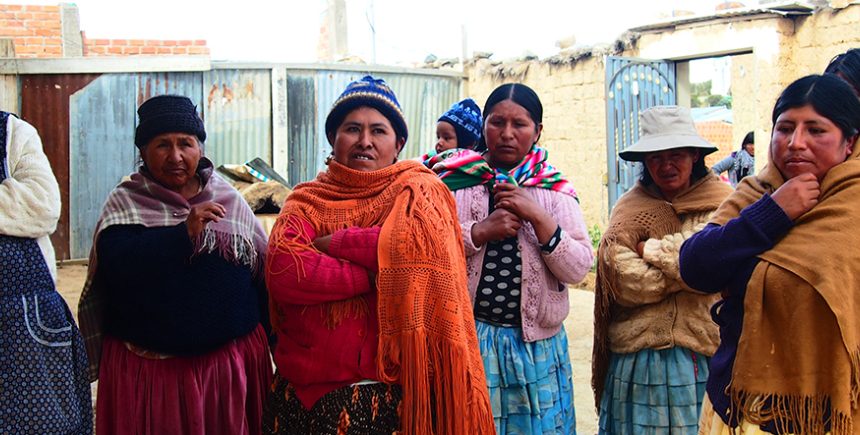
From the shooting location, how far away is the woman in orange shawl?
2270mm

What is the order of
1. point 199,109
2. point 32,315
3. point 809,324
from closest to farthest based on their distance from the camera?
point 809,324 → point 32,315 → point 199,109

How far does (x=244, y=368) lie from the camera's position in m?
2.96

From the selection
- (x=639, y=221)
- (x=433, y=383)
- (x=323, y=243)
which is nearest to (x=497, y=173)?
(x=639, y=221)

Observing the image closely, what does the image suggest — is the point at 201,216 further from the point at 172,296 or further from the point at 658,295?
the point at 658,295

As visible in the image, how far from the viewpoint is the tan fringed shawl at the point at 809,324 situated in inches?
76.9

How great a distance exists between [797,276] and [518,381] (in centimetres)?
118

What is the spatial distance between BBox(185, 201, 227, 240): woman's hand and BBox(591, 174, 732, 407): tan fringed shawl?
61.2 inches

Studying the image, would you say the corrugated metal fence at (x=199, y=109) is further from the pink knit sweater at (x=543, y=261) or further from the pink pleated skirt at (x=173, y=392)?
the pink knit sweater at (x=543, y=261)

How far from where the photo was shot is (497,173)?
303 centimetres

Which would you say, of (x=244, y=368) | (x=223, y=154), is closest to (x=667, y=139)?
(x=244, y=368)

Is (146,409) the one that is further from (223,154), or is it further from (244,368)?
(223,154)

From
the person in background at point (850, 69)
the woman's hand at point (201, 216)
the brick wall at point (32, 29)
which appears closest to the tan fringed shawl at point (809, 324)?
the person in background at point (850, 69)

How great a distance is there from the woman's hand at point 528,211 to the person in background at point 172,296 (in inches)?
39.6

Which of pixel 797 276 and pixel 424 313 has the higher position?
pixel 797 276
